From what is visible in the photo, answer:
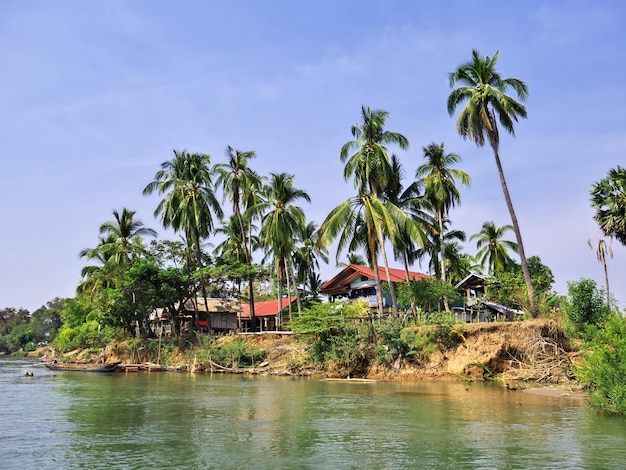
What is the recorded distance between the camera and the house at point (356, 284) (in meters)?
45.0

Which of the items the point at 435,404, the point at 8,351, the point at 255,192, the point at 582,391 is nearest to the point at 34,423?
the point at 435,404

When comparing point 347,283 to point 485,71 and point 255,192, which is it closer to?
point 255,192

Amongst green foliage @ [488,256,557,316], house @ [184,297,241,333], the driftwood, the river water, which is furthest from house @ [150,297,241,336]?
the driftwood

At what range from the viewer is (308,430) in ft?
47.9

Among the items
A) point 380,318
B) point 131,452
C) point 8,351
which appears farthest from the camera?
point 8,351

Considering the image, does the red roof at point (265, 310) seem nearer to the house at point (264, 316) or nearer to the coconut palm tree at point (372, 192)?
the house at point (264, 316)

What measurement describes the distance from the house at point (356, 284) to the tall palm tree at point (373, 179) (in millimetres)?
9065

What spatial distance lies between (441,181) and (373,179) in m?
7.83

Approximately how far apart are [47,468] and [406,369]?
73.9 ft

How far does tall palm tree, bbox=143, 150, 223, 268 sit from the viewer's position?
44.7 m

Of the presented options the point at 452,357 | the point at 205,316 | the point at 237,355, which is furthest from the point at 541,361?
the point at 205,316

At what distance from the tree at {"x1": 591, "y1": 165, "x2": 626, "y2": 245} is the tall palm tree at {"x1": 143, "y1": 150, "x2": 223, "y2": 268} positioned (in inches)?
1122

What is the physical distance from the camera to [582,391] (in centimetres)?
2150

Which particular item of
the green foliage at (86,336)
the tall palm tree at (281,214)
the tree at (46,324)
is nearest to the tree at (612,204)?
the tall palm tree at (281,214)
